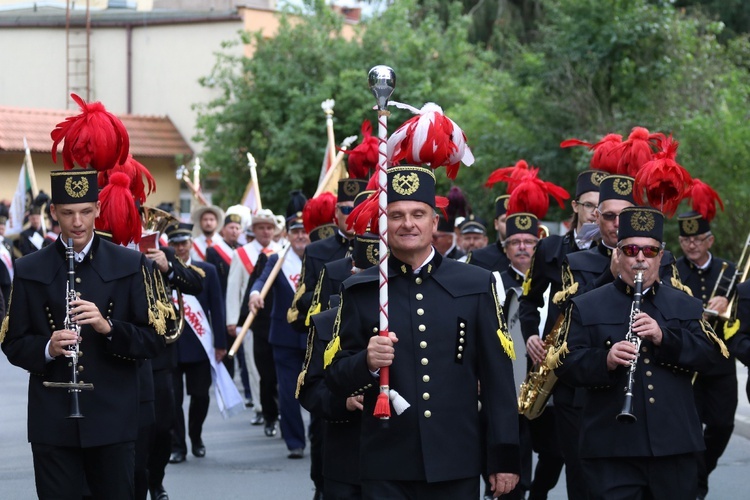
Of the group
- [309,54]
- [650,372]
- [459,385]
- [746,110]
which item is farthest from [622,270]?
[309,54]

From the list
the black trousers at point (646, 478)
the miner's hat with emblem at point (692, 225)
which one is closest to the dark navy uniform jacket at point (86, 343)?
the black trousers at point (646, 478)

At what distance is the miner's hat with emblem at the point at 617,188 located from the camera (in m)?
8.95

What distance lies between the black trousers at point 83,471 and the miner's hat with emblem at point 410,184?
85.6 inches

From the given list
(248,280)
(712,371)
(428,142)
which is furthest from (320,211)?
(428,142)

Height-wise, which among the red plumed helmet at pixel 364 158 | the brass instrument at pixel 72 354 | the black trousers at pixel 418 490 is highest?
the red plumed helmet at pixel 364 158

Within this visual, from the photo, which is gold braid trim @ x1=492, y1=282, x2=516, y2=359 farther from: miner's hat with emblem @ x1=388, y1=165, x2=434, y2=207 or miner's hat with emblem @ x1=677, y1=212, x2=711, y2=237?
miner's hat with emblem @ x1=677, y1=212, x2=711, y2=237

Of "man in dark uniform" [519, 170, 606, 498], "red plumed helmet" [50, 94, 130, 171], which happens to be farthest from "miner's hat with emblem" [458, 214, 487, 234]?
"red plumed helmet" [50, 94, 130, 171]

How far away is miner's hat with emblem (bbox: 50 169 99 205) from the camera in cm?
754

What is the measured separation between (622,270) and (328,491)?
5.99ft

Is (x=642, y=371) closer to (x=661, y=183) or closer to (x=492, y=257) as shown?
(x=661, y=183)

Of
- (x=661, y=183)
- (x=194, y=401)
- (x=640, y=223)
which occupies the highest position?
(x=661, y=183)

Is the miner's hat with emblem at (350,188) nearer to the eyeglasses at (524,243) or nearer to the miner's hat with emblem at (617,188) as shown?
the eyeglasses at (524,243)

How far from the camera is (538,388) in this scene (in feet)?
A: 31.2

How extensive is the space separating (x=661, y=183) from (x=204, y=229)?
424 inches
